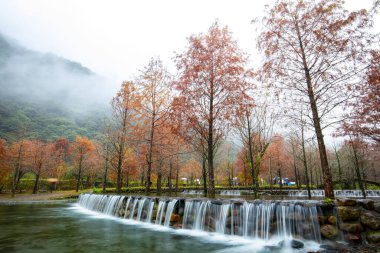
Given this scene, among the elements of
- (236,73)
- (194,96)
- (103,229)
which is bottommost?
(103,229)

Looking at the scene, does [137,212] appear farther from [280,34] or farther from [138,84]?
[280,34]

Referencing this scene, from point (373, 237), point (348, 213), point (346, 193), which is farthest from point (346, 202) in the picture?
point (346, 193)

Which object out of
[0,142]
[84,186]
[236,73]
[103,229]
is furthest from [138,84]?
[84,186]

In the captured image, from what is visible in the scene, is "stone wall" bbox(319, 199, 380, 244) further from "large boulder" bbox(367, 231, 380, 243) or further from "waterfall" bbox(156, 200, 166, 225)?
"waterfall" bbox(156, 200, 166, 225)

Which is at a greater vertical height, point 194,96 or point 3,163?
point 194,96

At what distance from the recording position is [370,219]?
696 centimetres

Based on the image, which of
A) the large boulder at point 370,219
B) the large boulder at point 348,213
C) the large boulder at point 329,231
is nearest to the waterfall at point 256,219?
the large boulder at point 329,231

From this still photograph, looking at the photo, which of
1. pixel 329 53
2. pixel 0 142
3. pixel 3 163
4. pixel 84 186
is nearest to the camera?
pixel 329 53

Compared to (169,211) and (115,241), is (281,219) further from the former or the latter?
(115,241)

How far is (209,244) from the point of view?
795 centimetres

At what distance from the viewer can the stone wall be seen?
272 inches

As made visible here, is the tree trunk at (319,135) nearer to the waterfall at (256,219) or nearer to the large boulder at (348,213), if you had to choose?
the large boulder at (348,213)

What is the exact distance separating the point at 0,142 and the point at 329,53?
49.3 meters

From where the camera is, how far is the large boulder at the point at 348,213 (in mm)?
7176
